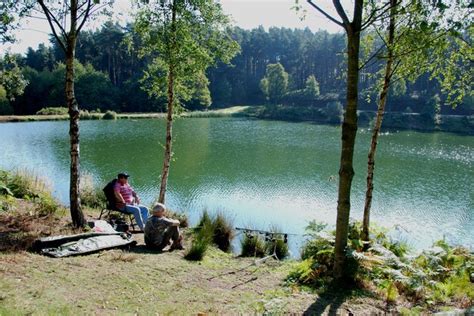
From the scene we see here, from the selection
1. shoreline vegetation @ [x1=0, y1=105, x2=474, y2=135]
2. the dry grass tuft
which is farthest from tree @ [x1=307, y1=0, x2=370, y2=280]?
shoreline vegetation @ [x1=0, y1=105, x2=474, y2=135]

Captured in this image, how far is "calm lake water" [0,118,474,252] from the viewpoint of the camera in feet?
49.6

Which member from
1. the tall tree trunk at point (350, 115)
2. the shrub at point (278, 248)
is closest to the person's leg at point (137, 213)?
the shrub at point (278, 248)

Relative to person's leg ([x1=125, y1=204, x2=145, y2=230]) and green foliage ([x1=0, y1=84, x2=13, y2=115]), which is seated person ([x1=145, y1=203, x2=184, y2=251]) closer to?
person's leg ([x1=125, y1=204, x2=145, y2=230])

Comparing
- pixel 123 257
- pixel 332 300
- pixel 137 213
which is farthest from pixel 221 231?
pixel 332 300

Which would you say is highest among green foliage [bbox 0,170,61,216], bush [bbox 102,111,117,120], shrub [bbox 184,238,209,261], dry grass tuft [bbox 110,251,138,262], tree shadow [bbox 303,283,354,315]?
bush [bbox 102,111,117,120]

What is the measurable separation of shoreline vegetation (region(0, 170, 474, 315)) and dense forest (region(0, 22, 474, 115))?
3583 centimetres

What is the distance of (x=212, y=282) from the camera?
18.0ft

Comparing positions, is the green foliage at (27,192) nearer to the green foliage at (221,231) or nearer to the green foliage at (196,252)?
the green foliage at (196,252)

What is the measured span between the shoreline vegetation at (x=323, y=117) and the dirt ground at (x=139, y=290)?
43386 mm

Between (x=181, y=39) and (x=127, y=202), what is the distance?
4.28 m

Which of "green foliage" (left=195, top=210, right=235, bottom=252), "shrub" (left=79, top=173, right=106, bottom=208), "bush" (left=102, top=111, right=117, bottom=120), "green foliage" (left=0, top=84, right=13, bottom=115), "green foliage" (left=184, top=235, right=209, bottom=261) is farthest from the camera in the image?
"green foliage" (left=0, top=84, right=13, bottom=115)

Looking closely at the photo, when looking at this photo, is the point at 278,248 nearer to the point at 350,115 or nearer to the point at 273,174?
the point at 350,115

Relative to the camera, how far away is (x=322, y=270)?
219 inches

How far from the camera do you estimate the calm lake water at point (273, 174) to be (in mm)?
15109
